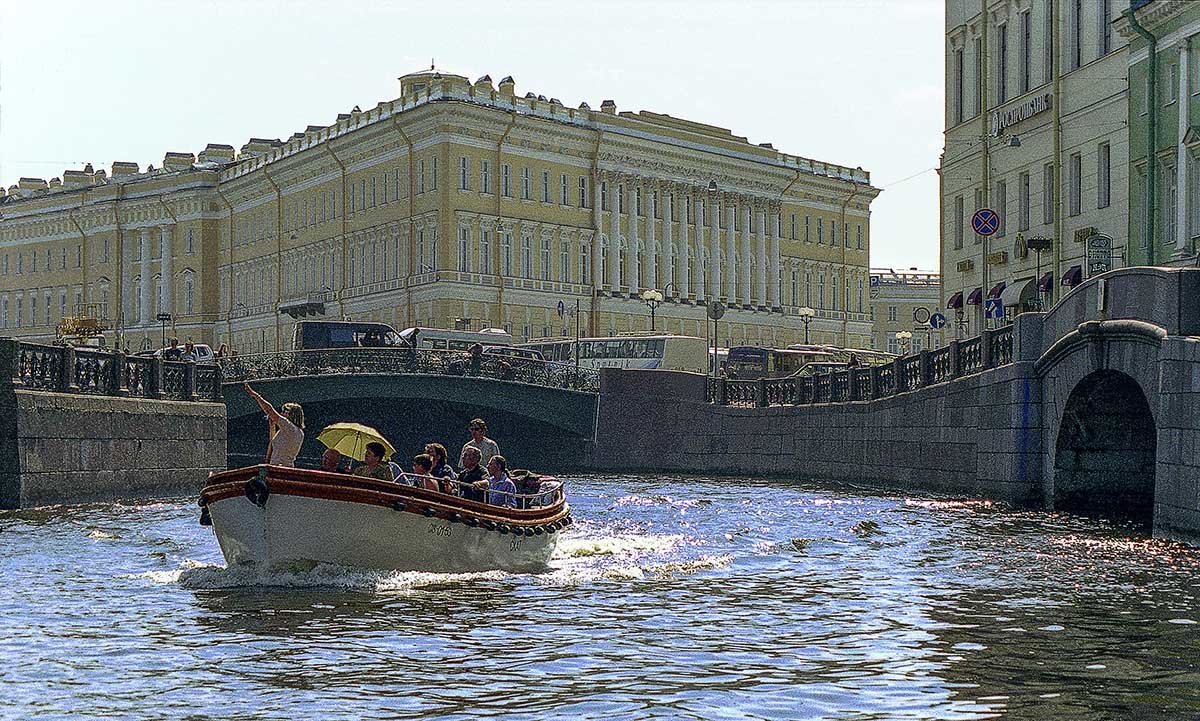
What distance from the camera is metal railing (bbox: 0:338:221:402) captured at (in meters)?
27.3

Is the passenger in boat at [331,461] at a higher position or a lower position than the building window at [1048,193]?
lower

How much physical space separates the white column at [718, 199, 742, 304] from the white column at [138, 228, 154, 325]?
107 feet

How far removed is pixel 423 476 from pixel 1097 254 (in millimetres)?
24171

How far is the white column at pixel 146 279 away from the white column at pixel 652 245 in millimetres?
30885

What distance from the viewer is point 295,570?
675 inches

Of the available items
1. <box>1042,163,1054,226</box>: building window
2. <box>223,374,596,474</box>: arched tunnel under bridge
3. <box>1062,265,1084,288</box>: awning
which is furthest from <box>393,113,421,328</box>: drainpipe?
<box>1062,265,1084,288</box>: awning

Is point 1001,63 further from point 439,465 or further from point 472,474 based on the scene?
point 439,465

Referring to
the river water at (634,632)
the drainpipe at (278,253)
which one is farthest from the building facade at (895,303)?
the river water at (634,632)

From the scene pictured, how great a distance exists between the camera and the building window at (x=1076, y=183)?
4288 cm

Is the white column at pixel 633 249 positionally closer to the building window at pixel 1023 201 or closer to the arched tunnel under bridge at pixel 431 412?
the arched tunnel under bridge at pixel 431 412

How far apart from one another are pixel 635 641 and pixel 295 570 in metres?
4.55

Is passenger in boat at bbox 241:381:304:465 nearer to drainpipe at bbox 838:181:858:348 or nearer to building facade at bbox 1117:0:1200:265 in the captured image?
building facade at bbox 1117:0:1200:265

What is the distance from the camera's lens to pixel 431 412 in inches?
2101

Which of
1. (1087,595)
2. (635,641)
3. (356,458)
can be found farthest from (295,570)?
(1087,595)
